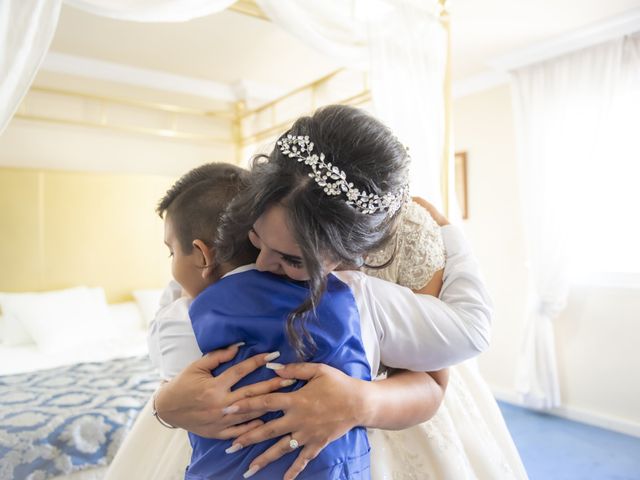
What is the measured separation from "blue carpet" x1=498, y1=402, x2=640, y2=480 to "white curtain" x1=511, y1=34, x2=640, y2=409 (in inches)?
7.6

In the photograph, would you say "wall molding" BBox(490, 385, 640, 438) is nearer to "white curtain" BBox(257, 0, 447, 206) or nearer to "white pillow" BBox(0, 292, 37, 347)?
"white curtain" BBox(257, 0, 447, 206)

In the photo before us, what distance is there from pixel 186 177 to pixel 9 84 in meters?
0.69

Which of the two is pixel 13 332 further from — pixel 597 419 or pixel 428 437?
pixel 597 419

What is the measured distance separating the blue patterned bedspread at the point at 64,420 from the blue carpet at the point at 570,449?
7.10 ft

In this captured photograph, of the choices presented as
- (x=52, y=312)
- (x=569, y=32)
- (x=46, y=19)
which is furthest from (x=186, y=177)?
(x=569, y=32)

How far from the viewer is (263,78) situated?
424 cm

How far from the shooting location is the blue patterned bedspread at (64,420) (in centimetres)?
168

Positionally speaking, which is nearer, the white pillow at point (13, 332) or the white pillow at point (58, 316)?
the white pillow at point (58, 316)

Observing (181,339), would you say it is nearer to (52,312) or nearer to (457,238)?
(457,238)

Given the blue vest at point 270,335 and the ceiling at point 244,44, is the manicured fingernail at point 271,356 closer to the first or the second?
the blue vest at point 270,335

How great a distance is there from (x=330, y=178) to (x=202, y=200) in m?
0.38

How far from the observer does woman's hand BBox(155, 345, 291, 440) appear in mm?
801

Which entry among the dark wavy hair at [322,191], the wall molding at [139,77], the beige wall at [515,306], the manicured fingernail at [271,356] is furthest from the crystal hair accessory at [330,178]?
the wall molding at [139,77]

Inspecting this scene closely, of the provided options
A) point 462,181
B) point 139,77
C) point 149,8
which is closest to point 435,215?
point 149,8
